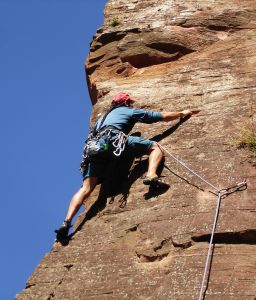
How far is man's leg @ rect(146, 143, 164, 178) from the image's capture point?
8.31 meters

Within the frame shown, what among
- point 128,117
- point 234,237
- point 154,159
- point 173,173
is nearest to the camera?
point 234,237

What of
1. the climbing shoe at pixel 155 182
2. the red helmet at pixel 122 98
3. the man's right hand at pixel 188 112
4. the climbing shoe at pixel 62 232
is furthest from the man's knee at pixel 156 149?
the climbing shoe at pixel 62 232

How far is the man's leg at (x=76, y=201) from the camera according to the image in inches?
323

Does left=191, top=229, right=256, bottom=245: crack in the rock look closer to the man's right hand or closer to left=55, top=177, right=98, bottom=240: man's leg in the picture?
left=55, top=177, right=98, bottom=240: man's leg

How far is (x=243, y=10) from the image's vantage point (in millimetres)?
11203

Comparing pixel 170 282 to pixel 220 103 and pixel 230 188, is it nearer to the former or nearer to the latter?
pixel 230 188

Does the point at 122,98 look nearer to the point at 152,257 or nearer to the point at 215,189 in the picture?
the point at 215,189

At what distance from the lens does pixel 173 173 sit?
8.38 meters

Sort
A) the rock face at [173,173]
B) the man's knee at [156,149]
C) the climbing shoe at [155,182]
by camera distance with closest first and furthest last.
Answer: the rock face at [173,173] < the climbing shoe at [155,182] < the man's knee at [156,149]

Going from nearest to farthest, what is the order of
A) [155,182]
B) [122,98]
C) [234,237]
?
1. [234,237]
2. [155,182]
3. [122,98]

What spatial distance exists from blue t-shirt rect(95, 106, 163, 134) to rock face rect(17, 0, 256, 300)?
0.27 metres

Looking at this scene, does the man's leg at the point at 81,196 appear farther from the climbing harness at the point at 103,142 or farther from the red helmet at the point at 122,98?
the red helmet at the point at 122,98

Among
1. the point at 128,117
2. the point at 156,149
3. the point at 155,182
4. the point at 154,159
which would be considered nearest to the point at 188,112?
the point at 128,117

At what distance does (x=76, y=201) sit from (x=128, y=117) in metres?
1.43
